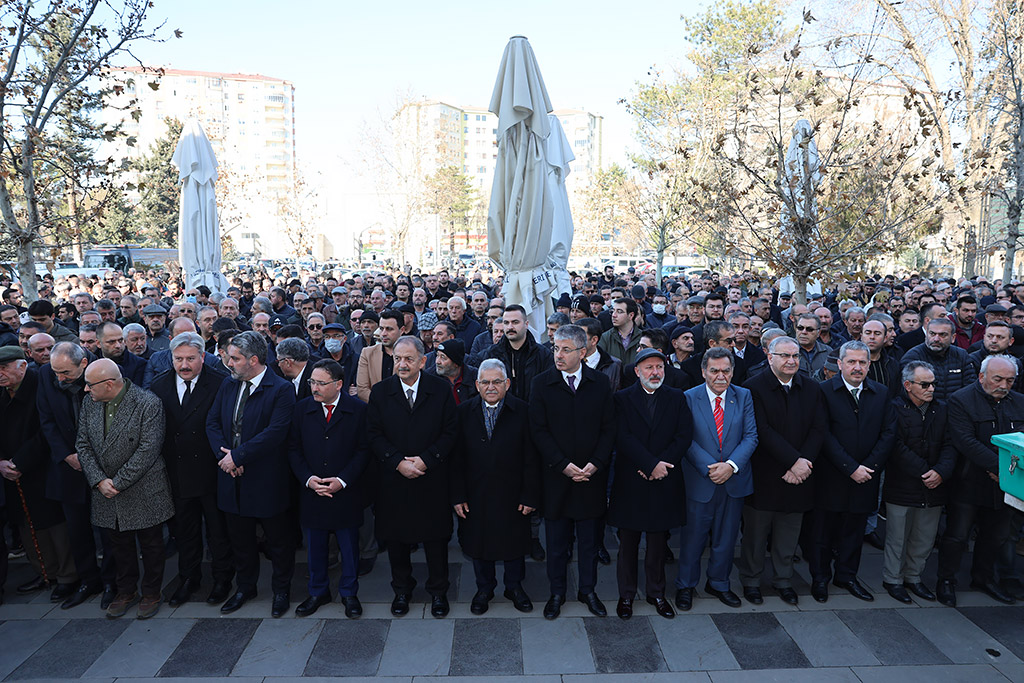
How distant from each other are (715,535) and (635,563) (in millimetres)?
700

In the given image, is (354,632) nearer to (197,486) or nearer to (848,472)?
(197,486)

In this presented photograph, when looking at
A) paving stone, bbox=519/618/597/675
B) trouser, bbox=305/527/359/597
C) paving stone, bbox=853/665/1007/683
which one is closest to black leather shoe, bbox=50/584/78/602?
trouser, bbox=305/527/359/597

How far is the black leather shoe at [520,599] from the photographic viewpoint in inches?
196

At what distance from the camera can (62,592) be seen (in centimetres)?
523

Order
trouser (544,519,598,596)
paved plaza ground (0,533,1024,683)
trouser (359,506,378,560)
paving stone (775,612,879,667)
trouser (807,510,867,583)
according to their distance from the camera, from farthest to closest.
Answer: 1. trouser (359,506,378,560)
2. trouser (807,510,867,583)
3. trouser (544,519,598,596)
4. paving stone (775,612,879,667)
5. paved plaza ground (0,533,1024,683)

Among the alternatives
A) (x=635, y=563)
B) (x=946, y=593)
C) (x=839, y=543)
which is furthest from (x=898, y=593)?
(x=635, y=563)

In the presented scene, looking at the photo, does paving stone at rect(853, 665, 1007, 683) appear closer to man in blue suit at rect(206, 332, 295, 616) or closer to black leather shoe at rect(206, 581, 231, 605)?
man in blue suit at rect(206, 332, 295, 616)

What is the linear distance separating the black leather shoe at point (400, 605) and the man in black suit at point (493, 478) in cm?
48

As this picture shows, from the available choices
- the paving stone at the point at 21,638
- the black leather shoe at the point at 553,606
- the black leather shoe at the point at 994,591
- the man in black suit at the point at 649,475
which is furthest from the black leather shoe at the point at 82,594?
the black leather shoe at the point at 994,591

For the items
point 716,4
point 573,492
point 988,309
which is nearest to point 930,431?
point 573,492

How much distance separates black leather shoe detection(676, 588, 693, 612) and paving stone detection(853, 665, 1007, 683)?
114 centimetres

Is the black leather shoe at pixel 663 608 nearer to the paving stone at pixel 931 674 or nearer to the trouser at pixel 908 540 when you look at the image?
the paving stone at pixel 931 674

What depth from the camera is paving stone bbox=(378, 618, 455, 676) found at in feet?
14.0

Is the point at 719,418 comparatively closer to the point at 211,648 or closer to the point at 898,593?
the point at 898,593
